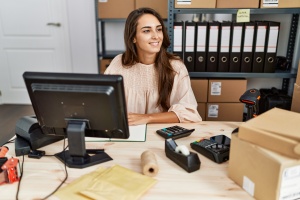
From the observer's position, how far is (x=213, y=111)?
7.75 ft

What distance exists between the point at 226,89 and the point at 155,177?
1532mm

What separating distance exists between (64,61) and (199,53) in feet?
6.11

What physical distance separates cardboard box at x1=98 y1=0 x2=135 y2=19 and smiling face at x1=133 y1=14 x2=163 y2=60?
90 centimetres

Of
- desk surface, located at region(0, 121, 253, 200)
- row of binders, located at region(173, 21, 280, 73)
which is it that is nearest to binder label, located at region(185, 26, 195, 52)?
row of binders, located at region(173, 21, 280, 73)

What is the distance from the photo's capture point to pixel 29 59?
3459mm

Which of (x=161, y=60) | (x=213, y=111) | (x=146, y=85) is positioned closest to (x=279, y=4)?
(x=213, y=111)

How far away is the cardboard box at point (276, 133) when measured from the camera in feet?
2.51

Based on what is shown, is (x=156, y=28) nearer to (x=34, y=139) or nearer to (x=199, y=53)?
(x=199, y=53)

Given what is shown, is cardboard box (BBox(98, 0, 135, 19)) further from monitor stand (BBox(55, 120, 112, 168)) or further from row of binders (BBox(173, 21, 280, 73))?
monitor stand (BBox(55, 120, 112, 168))

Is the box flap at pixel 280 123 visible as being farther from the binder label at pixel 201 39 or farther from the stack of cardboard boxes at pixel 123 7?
the stack of cardboard boxes at pixel 123 7

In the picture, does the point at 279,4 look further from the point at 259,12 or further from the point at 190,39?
the point at 190,39

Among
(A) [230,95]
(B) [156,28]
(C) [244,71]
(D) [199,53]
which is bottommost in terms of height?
(A) [230,95]

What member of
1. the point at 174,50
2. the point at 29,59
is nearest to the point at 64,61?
the point at 29,59

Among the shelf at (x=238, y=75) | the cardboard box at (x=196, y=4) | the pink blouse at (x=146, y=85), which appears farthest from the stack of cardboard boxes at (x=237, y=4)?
the pink blouse at (x=146, y=85)
